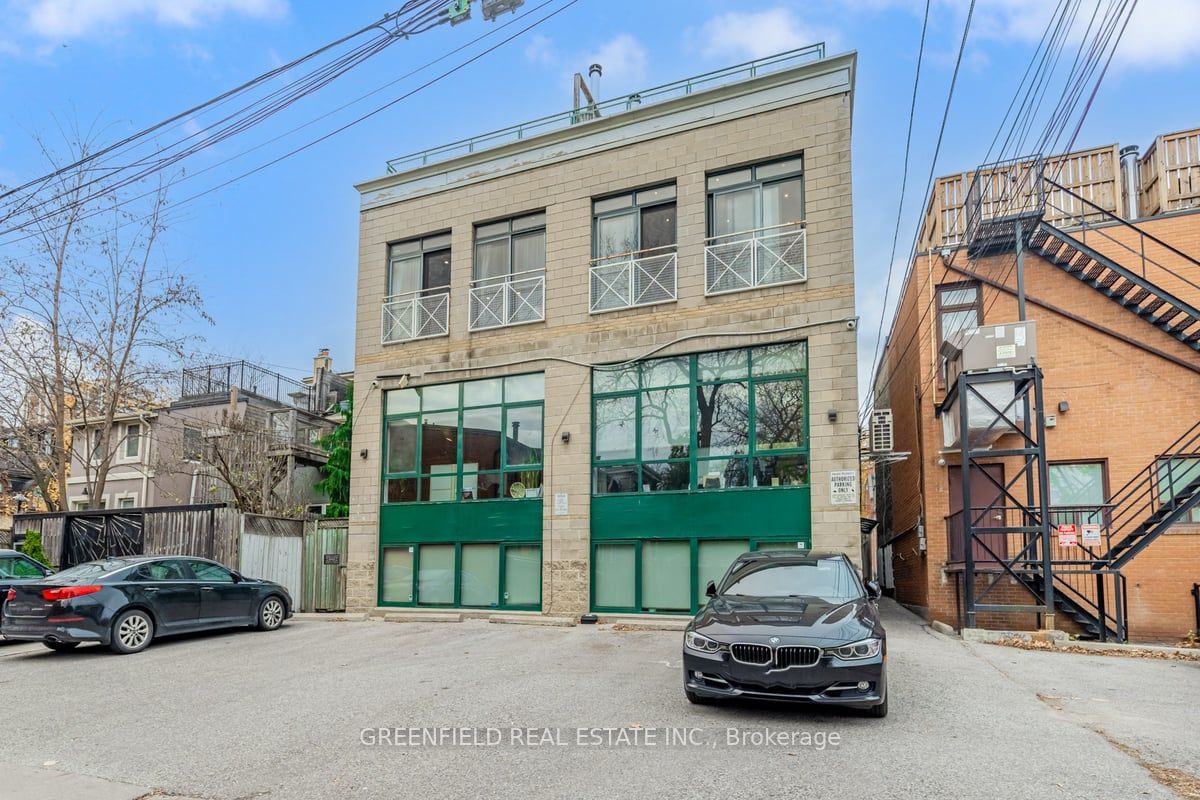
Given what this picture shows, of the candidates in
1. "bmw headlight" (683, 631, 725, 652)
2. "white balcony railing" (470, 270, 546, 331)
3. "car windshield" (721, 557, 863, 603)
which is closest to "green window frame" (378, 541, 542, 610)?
"white balcony railing" (470, 270, 546, 331)

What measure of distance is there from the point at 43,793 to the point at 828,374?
39.8 ft

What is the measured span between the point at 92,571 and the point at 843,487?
38.2ft

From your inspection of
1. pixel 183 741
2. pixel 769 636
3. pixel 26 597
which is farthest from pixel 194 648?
pixel 769 636

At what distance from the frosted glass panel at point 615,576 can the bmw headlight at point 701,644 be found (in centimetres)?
822

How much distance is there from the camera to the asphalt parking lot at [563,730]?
5.42 meters

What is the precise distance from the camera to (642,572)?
15.3 metres

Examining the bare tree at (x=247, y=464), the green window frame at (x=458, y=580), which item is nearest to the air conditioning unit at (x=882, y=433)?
the green window frame at (x=458, y=580)

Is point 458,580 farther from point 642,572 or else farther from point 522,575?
point 642,572

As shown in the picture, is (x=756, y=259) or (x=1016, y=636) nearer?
(x=1016, y=636)

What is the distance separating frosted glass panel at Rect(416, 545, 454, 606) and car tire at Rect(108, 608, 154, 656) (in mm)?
6087

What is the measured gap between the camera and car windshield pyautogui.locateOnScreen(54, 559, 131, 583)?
11.6 m

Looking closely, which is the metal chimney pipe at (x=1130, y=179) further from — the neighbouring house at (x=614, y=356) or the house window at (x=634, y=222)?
the house window at (x=634, y=222)

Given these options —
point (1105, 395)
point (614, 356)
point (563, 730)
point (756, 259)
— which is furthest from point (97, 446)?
point (1105, 395)

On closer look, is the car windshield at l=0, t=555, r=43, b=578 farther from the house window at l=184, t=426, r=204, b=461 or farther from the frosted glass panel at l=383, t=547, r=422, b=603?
the house window at l=184, t=426, r=204, b=461
